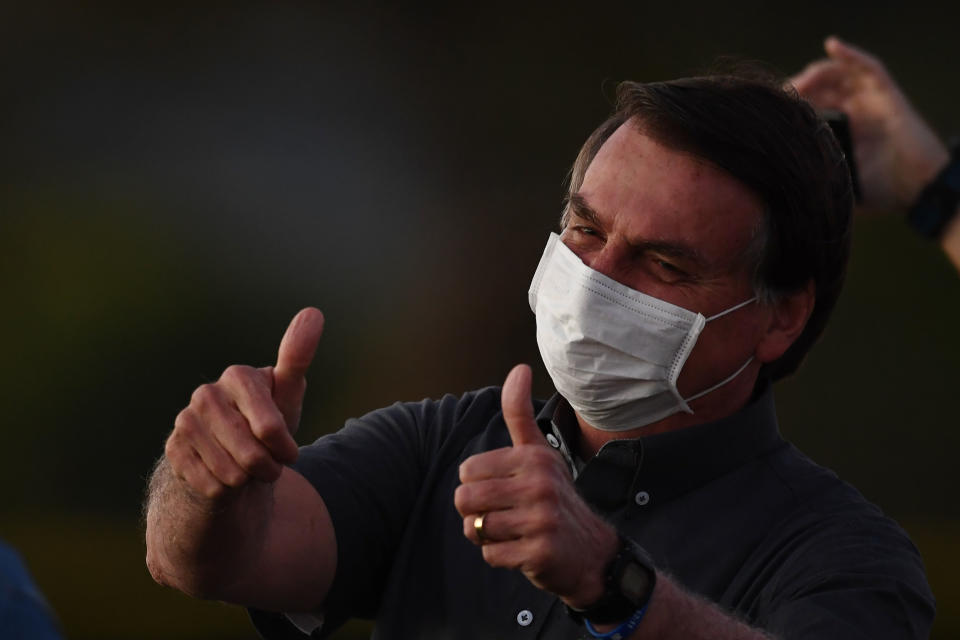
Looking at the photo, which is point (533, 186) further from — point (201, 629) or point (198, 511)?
point (198, 511)

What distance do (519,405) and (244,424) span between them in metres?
0.46

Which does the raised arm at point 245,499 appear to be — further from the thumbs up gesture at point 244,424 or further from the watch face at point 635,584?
the watch face at point 635,584

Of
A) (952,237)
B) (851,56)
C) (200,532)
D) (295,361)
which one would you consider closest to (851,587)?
(295,361)

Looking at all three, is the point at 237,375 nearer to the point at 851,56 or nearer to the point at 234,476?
the point at 234,476

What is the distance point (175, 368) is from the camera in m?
9.20

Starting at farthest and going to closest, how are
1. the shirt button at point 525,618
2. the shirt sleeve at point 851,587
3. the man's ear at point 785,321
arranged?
1. the man's ear at point 785,321
2. the shirt button at point 525,618
3. the shirt sleeve at point 851,587

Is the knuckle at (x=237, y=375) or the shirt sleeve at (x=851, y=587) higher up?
the knuckle at (x=237, y=375)

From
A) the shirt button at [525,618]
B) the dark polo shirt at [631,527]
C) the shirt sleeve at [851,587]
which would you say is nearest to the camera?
the shirt sleeve at [851,587]

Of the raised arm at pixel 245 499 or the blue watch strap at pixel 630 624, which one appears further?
the raised arm at pixel 245 499

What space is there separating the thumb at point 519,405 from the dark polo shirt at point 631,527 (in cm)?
58

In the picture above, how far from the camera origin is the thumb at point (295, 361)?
260 cm

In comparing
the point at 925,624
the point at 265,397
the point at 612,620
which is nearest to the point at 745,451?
the point at 925,624

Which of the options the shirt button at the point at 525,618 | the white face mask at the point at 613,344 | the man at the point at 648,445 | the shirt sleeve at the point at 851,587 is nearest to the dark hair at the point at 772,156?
the man at the point at 648,445

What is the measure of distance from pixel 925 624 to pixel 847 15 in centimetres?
704
